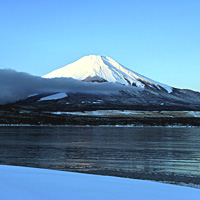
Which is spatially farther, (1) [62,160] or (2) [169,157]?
(2) [169,157]

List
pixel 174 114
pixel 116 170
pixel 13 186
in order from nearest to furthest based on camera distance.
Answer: pixel 13 186 < pixel 116 170 < pixel 174 114

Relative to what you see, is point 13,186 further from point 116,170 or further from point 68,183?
point 116,170

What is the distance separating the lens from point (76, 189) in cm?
693

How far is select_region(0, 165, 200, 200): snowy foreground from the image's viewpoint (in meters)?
6.30

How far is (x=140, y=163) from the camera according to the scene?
17.4 metres

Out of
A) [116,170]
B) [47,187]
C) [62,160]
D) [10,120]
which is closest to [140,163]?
[116,170]

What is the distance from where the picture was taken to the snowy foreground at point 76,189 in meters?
6.30

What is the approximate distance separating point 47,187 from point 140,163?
437 inches

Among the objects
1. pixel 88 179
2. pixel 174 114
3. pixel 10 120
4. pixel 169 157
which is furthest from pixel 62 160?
pixel 174 114

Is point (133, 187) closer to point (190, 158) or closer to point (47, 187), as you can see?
point (47, 187)

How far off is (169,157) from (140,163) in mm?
3602

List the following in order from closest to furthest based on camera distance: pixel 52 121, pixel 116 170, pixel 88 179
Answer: pixel 88 179
pixel 116 170
pixel 52 121

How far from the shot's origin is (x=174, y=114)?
6471 inches

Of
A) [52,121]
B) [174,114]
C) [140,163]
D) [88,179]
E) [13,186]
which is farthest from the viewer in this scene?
[174,114]
